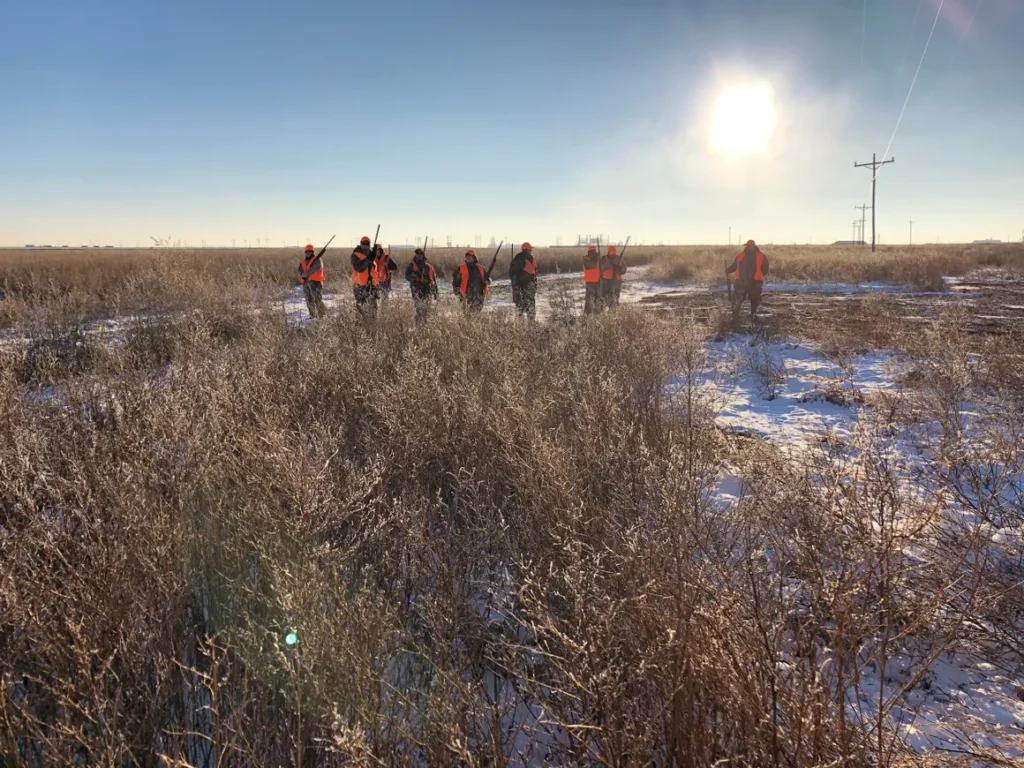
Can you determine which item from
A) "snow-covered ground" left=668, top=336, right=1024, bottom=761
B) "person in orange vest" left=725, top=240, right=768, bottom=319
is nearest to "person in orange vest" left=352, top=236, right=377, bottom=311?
"snow-covered ground" left=668, top=336, right=1024, bottom=761

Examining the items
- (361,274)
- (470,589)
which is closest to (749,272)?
(361,274)

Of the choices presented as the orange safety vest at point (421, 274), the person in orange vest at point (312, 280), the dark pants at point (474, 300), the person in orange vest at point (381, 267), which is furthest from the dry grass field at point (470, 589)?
the orange safety vest at point (421, 274)

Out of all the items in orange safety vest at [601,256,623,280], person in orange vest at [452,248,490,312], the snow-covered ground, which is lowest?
the snow-covered ground

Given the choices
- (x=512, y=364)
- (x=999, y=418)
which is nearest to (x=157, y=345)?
(x=512, y=364)

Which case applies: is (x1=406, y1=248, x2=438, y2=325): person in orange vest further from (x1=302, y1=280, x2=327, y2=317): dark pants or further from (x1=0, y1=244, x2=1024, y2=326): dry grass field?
(x1=0, y1=244, x2=1024, y2=326): dry grass field

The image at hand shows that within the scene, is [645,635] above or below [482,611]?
above

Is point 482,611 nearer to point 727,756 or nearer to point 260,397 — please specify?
point 727,756

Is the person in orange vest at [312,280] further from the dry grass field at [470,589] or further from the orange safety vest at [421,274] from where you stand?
the dry grass field at [470,589]

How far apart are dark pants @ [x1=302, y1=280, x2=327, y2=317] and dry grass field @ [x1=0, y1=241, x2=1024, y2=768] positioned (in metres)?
4.96

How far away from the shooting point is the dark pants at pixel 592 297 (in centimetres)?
1101

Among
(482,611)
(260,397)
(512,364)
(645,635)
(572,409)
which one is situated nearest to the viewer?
(645,635)

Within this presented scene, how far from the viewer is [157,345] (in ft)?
24.3

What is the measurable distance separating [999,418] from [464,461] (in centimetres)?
442

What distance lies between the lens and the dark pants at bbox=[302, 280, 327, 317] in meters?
9.32
